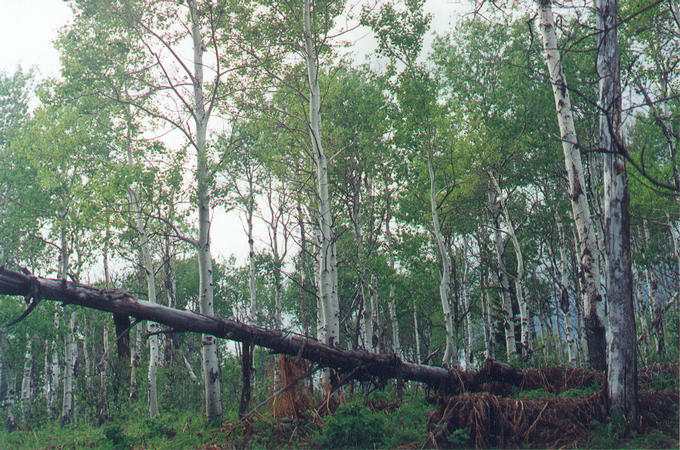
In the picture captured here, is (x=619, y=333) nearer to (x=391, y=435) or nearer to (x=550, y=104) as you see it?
(x=391, y=435)

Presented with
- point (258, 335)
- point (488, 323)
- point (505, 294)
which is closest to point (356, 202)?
point (505, 294)

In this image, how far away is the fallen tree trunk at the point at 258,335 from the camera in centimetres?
502

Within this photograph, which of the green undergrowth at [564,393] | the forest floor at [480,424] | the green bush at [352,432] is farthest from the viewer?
the green undergrowth at [564,393]

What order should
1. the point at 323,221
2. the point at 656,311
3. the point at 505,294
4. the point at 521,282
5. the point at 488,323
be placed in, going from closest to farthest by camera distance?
the point at 323,221 < the point at 656,311 < the point at 521,282 < the point at 505,294 < the point at 488,323

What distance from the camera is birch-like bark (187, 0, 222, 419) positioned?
1123cm

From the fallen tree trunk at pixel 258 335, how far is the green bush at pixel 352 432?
1.12m

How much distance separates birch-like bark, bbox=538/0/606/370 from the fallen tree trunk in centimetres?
145

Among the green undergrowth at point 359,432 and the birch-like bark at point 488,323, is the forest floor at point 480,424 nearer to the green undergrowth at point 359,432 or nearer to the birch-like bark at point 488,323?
the green undergrowth at point 359,432

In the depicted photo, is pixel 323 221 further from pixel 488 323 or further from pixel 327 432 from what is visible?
pixel 488 323

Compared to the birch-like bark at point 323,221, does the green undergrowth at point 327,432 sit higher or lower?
lower

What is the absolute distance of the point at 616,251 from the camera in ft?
18.5

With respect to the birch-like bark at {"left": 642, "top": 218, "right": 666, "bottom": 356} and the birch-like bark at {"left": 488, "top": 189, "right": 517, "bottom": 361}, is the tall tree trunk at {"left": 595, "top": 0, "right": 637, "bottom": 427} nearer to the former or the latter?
the birch-like bark at {"left": 642, "top": 218, "right": 666, "bottom": 356}

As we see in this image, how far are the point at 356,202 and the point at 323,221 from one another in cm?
860

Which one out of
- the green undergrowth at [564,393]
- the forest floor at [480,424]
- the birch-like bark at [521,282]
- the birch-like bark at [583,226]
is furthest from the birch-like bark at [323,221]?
the birch-like bark at [521,282]
